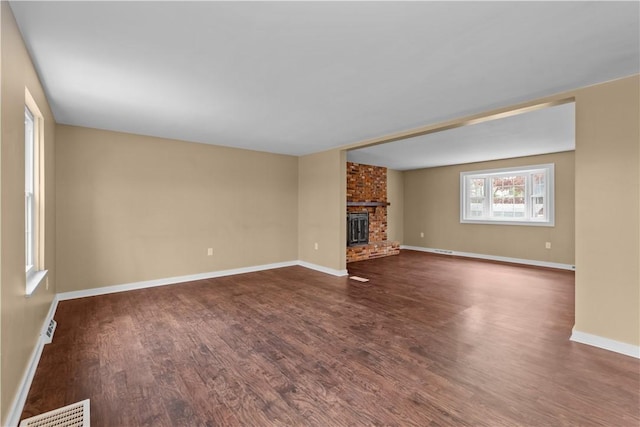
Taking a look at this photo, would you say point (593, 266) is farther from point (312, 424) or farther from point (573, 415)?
point (312, 424)

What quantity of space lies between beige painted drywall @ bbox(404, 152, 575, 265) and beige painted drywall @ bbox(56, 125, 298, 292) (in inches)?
165

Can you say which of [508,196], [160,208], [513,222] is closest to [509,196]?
Result: [508,196]

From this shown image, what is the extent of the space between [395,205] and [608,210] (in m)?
6.03

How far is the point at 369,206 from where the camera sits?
291 inches

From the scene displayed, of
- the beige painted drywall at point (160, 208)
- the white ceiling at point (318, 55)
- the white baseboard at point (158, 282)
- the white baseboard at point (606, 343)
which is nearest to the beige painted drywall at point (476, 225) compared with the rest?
the white baseboard at point (606, 343)

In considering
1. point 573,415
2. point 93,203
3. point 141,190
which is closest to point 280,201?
point 141,190

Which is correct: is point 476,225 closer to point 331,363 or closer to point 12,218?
point 331,363

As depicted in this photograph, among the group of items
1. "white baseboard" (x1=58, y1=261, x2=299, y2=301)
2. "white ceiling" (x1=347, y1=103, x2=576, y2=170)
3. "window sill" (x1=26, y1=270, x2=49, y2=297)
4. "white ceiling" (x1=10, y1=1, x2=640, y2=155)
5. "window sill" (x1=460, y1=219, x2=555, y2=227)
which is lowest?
"white baseboard" (x1=58, y1=261, x2=299, y2=301)

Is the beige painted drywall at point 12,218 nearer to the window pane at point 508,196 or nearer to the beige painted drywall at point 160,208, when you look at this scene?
the beige painted drywall at point 160,208

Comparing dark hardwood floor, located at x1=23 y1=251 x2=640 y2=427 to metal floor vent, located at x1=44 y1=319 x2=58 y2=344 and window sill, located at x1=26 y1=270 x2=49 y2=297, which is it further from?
window sill, located at x1=26 y1=270 x2=49 y2=297

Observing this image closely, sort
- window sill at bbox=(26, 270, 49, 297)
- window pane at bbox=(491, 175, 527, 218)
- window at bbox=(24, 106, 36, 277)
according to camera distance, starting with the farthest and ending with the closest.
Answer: window pane at bbox=(491, 175, 527, 218) → window at bbox=(24, 106, 36, 277) → window sill at bbox=(26, 270, 49, 297)

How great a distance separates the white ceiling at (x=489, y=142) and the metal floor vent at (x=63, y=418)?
4.63 meters

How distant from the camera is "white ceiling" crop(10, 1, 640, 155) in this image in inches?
62.9

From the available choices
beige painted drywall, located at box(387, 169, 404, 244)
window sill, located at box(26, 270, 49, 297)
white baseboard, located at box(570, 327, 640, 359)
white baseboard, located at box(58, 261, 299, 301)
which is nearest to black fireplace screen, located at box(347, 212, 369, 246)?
beige painted drywall, located at box(387, 169, 404, 244)
